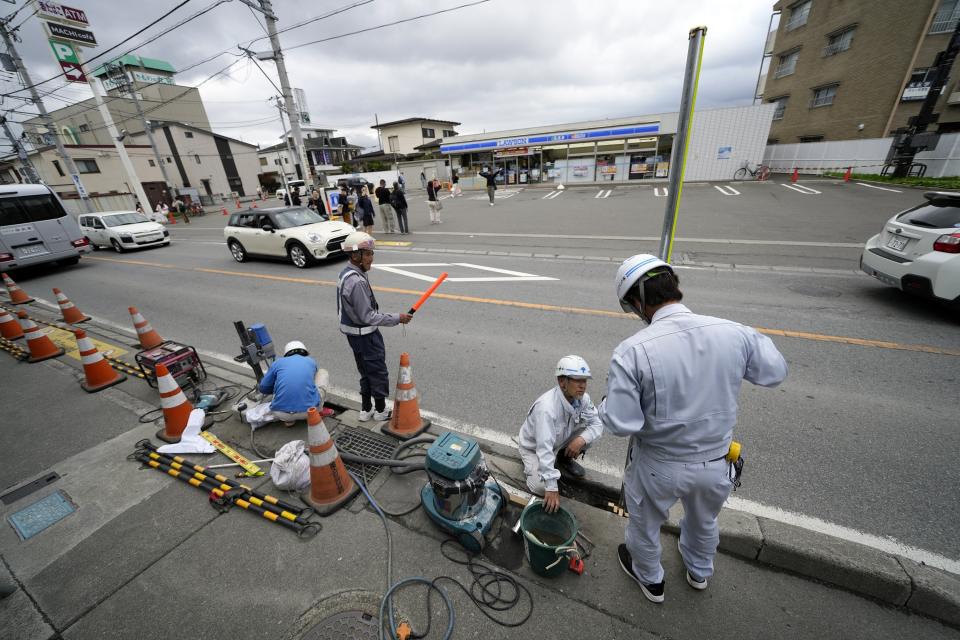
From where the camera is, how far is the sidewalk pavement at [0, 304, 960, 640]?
2.04 m

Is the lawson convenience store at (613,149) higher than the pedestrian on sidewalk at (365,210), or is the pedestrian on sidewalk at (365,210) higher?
the lawson convenience store at (613,149)

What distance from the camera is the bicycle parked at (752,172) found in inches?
887

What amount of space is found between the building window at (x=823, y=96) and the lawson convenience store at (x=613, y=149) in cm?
691

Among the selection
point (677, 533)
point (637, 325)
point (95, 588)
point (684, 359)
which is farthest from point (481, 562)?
point (637, 325)

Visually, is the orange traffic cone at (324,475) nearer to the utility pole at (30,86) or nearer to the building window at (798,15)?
the utility pole at (30,86)

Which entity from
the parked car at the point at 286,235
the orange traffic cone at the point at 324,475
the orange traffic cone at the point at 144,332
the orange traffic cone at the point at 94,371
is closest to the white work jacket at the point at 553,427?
the orange traffic cone at the point at 324,475

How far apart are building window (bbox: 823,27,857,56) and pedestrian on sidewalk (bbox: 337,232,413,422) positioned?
3550 centimetres

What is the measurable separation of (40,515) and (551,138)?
2925 centimetres

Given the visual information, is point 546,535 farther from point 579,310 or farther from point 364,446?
point 579,310

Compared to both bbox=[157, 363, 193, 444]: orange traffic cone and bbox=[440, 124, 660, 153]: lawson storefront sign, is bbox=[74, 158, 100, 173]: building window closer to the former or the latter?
bbox=[440, 124, 660, 153]: lawson storefront sign

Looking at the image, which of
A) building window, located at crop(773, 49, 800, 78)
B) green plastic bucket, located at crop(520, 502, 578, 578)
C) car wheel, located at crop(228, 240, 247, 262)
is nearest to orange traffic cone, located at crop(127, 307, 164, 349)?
green plastic bucket, located at crop(520, 502, 578, 578)

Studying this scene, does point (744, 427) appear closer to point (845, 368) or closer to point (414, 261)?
point (845, 368)

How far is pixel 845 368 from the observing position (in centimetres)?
426

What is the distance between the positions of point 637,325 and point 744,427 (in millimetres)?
2272
